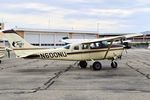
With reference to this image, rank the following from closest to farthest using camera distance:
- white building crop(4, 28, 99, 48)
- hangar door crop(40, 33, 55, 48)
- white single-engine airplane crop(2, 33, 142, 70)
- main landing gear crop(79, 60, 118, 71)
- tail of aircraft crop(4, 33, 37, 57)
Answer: main landing gear crop(79, 60, 118, 71), white single-engine airplane crop(2, 33, 142, 70), tail of aircraft crop(4, 33, 37, 57), white building crop(4, 28, 99, 48), hangar door crop(40, 33, 55, 48)

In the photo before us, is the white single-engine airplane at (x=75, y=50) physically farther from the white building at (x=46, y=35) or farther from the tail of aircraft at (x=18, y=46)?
the white building at (x=46, y=35)

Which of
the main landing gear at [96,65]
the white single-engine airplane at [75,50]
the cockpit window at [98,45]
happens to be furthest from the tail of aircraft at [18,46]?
the cockpit window at [98,45]

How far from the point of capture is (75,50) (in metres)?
23.8

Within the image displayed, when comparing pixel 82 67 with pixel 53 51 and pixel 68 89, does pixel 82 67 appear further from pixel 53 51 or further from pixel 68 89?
pixel 68 89

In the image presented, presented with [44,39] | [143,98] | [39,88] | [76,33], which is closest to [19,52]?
[39,88]

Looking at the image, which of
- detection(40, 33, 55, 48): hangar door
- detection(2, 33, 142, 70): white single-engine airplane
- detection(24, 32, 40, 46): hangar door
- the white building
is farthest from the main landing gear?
detection(24, 32, 40, 46): hangar door

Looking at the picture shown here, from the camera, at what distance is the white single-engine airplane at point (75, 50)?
76.3 ft

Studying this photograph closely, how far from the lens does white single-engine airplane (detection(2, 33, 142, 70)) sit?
23266 millimetres

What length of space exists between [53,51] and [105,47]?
346 cm

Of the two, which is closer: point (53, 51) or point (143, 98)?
point (143, 98)

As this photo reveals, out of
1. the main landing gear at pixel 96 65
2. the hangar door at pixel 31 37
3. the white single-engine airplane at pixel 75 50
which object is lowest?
the main landing gear at pixel 96 65

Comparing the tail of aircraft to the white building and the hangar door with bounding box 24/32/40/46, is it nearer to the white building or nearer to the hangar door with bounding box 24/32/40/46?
the white building

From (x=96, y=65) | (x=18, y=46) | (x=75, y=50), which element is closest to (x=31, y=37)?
(x=18, y=46)

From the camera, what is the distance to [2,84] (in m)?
15.2
